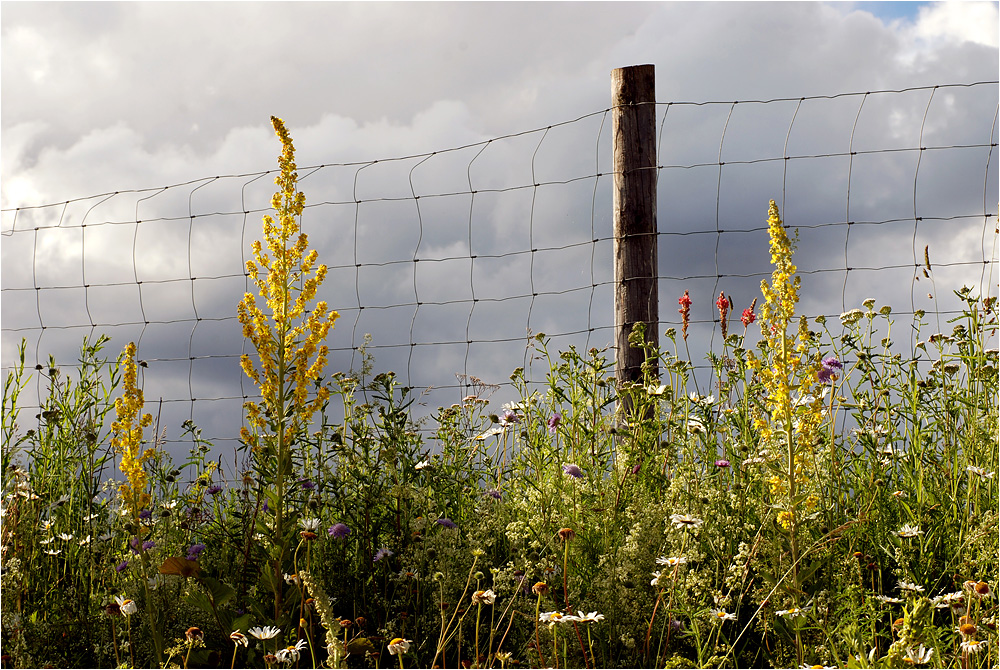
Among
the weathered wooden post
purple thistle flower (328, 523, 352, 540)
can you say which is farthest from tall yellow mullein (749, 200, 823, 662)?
the weathered wooden post

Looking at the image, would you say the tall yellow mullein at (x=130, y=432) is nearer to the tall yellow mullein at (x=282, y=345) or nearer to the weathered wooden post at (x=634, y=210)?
the tall yellow mullein at (x=282, y=345)

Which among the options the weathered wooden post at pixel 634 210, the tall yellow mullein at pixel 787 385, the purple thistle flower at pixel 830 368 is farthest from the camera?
the weathered wooden post at pixel 634 210

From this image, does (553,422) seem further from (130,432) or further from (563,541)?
(130,432)

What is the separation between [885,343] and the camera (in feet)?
11.3

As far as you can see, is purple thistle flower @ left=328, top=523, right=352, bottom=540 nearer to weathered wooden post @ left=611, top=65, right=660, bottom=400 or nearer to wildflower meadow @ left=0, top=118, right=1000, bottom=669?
wildflower meadow @ left=0, top=118, right=1000, bottom=669

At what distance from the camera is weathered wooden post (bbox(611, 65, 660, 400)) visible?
13.9 feet

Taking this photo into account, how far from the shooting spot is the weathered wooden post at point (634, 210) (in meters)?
4.24

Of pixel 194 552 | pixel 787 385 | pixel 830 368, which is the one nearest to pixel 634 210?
pixel 830 368

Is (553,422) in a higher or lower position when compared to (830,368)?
lower

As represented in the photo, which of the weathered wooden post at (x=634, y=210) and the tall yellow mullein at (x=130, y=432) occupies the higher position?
the weathered wooden post at (x=634, y=210)

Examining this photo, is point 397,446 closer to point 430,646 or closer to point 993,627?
point 430,646

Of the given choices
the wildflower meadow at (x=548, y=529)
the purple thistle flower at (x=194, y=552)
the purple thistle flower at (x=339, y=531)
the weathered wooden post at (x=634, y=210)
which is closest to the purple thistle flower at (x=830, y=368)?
the wildflower meadow at (x=548, y=529)

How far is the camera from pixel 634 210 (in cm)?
432

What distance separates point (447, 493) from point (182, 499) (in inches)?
53.8
